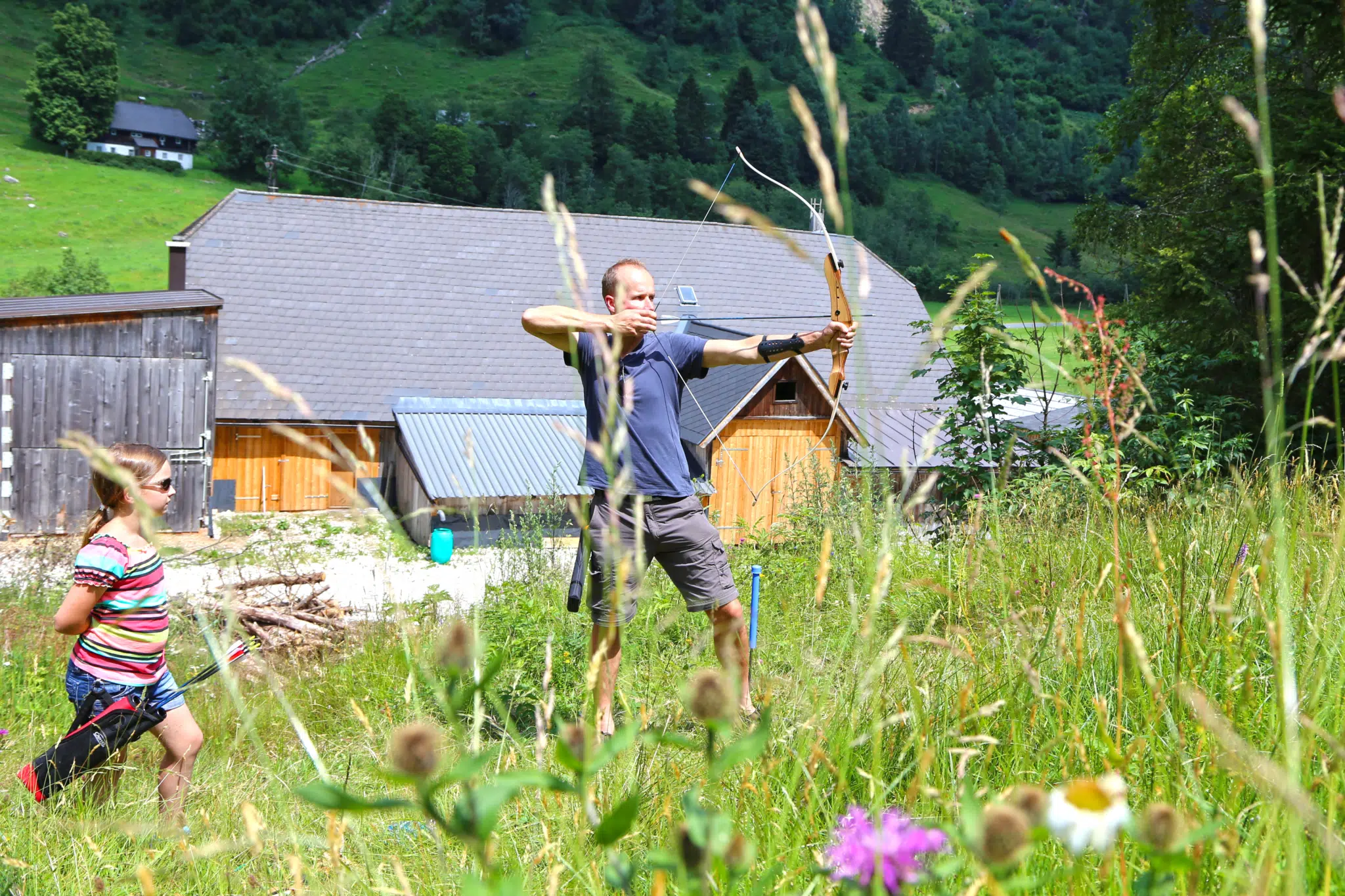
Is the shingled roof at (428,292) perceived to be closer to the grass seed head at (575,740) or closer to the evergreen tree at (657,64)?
the grass seed head at (575,740)

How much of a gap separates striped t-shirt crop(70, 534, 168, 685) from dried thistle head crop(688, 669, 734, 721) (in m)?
2.78

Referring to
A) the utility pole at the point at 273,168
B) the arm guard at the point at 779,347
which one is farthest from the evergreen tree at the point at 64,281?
the arm guard at the point at 779,347

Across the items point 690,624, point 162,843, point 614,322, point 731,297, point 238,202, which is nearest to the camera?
point 162,843

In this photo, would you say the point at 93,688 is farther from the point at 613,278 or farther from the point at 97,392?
the point at 97,392

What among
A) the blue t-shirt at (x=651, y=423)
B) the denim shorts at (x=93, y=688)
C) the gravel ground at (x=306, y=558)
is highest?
the blue t-shirt at (x=651, y=423)

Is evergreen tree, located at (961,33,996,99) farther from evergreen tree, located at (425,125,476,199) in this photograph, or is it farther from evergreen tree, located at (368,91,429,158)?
evergreen tree, located at (368,91,429,158)

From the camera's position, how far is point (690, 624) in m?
5.05

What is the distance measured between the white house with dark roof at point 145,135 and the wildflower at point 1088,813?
9232 centimetres

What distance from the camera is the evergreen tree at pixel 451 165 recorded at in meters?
76.6

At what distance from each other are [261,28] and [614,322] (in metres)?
139

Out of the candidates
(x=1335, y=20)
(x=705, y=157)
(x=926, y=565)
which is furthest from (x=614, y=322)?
(x=705, y=157)

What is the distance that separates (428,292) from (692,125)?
7816 centimetres

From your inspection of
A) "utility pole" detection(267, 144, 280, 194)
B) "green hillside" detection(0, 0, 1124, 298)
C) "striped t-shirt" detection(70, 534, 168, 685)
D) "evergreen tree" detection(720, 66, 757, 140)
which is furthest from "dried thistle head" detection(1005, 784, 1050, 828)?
"evergreen tree" detection(720, 66, 757, 140)

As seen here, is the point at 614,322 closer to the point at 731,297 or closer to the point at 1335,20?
the point at 1335,20
